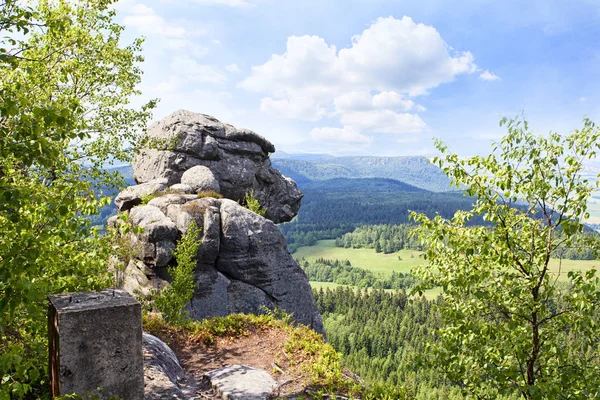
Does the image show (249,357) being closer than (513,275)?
No

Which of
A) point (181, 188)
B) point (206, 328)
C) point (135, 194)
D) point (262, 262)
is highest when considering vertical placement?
point (181, 188)

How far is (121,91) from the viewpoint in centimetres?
2377

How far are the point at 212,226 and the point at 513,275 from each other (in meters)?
19.8

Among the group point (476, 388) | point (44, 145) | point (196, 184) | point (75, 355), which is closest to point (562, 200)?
point (476, 388)

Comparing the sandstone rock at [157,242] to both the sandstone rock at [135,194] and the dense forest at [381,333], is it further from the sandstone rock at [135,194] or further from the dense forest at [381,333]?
the dense forest at [381,333]

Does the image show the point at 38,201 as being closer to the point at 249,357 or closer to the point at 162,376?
the point at 162,376

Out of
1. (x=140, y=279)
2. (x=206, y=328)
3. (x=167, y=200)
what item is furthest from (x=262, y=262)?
(x=206, y=328)

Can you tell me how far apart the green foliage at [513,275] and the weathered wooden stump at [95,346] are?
788cm

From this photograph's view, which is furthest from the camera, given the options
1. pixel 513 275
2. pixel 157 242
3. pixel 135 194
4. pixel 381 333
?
pixel 381 333

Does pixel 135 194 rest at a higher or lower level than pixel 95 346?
higher

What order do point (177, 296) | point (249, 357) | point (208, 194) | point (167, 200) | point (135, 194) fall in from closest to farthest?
1. point (249, 357)
2. point (177, 296)
3. point (167, 200)
4. point (135, 194)
5. point (208, 194)

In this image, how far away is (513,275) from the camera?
10828mm

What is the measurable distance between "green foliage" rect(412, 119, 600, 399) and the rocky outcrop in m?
24.6

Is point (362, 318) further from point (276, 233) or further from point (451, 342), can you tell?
point (451, 342)
